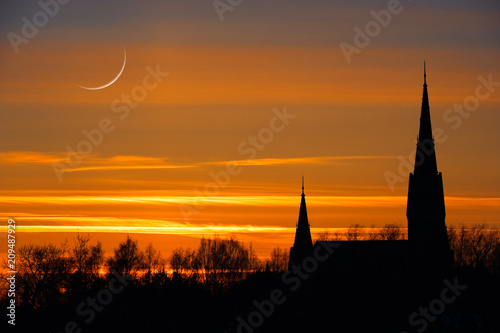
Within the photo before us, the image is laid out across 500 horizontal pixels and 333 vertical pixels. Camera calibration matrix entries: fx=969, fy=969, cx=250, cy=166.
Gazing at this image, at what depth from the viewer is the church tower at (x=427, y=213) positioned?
107 m

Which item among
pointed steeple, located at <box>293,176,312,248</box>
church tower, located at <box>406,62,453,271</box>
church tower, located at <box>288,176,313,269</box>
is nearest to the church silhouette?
church tower, located at <box>406,62,453,271</box>

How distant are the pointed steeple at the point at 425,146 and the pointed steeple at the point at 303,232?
2126 centimetres

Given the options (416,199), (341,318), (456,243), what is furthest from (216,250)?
(341,318)

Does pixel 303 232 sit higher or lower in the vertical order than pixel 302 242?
higher

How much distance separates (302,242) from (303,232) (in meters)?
1.48

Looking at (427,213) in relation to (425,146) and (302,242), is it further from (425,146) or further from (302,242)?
(302,242)

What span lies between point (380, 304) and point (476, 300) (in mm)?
10190

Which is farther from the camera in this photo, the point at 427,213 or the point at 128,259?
the point at 128,259

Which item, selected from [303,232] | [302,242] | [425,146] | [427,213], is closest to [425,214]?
[427,213]

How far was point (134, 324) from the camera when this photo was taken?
263 ft

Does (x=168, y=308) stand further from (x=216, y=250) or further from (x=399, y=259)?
(x=216, y=250)

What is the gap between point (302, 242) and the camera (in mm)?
124375

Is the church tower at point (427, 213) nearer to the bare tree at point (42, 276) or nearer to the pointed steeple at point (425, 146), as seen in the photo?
the pointed steeple at point (425, 146)

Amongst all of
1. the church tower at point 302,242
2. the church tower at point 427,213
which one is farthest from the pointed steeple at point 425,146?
the church tower at point 302,242
